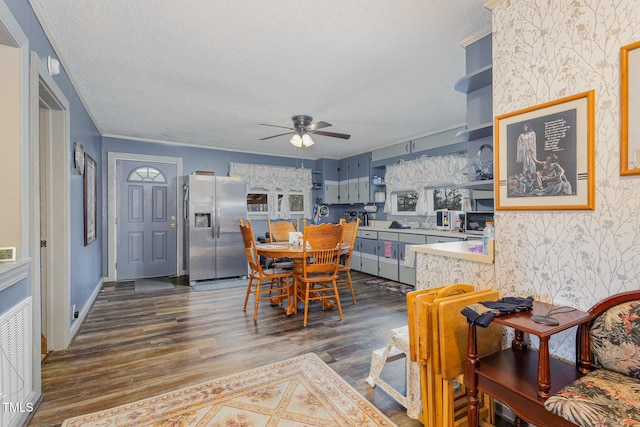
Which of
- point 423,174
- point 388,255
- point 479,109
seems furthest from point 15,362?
point 423,174

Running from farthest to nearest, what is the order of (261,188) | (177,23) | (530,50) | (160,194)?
(261,188)
(160,194)
(177,23)
(530,50)

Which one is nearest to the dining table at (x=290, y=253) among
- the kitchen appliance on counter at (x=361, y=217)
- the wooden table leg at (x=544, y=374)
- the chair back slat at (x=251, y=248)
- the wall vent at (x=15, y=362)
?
the chair back slat at (x=251, y=248)

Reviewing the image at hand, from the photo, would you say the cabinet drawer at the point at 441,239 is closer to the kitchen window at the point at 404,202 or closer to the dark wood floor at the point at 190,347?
the dark wood floor at the point at 190,347

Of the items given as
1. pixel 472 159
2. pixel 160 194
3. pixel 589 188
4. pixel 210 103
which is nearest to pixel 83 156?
pixel 210 103

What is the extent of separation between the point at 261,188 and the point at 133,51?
4.03m

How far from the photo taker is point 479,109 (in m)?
2.27

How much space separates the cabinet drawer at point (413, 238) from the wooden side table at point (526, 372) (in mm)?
2873

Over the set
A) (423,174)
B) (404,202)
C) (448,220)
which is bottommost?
(448,220)

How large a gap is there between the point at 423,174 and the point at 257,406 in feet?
14.2

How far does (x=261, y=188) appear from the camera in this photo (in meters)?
6.39

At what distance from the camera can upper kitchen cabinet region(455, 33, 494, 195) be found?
211 centimetres

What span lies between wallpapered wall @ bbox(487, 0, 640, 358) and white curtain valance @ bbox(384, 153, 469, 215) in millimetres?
2746

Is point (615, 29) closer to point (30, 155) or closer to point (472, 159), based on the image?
point (472, 159)

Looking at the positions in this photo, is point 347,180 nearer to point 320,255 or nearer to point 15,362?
point 320,255
